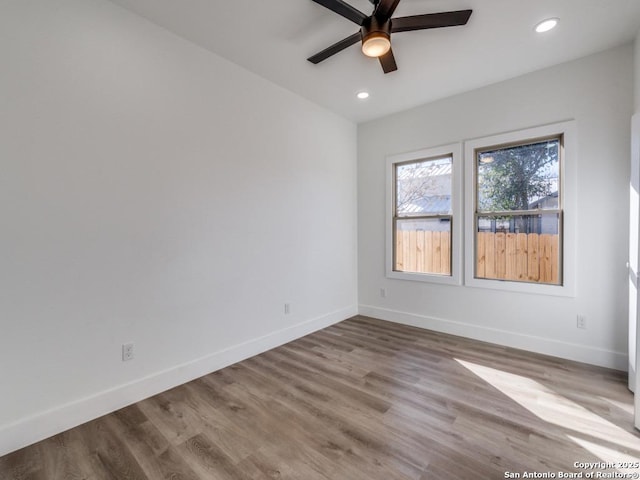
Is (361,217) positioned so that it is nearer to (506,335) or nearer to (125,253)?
(506,335)

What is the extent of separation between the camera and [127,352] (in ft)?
7.27

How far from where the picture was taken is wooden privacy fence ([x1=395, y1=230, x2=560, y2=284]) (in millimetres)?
3084

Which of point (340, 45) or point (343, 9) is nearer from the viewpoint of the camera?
point (343, 9)

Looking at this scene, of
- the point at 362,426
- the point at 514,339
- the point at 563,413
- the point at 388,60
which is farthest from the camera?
the point at 514,339

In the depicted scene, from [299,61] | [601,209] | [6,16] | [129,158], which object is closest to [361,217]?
[299,61]

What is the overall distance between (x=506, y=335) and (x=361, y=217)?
7.61 feet

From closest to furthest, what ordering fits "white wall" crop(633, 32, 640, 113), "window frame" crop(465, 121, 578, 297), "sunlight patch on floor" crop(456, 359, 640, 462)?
"sunlight patch on floor" crop(456, 359, 640, 462)
"white wall" crop(633, 32, 640, 113)
"window frame" crop(465, 121, 578, 297)

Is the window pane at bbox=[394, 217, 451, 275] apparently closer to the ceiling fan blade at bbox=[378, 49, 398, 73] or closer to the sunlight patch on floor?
the sunlight patch on floor

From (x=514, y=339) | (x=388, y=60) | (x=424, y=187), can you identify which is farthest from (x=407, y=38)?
(x=514, y=339)

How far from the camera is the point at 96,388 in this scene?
81.4 inches

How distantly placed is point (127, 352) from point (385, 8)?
293 centimetres

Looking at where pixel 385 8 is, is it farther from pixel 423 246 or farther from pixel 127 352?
pixel 127 352

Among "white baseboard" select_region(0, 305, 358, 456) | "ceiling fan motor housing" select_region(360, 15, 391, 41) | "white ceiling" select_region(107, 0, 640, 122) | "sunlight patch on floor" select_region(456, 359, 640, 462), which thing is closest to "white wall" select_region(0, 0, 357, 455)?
"white baseboard" select_region(0, 305, 358, 456)

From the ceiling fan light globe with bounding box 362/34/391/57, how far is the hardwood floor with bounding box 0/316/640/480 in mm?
2496
